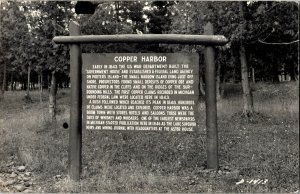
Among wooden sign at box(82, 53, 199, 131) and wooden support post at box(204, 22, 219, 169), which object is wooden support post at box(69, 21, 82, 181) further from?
Answer: wooden support post at box(204, 22, 219, 169)

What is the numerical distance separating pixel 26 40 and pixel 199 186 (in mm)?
10142

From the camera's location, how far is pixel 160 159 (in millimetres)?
8422

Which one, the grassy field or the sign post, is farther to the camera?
the sign post

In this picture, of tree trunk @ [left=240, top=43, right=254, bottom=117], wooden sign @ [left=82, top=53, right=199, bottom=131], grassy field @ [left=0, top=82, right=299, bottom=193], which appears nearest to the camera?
grassy field @ [left=0, top=82, right=299, bottom=193]

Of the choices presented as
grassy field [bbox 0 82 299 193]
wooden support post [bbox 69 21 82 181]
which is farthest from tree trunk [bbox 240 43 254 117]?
wooden support post [bbox 69 21 82 181]

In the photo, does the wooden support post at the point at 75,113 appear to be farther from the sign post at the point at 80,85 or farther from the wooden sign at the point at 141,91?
the wooden sign at the point at 141,91

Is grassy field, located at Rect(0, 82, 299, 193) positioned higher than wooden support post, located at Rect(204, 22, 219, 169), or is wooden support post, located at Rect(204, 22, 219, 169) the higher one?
wooden support post, located at Rect(204, 22, 219, 169)

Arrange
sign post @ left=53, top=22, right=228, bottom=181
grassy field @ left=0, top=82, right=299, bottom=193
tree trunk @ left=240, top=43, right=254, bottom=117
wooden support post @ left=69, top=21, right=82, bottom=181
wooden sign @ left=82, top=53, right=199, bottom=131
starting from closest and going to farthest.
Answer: grassy field @ left=0, top=82, right=299, bottom=193, wooden sign @ left=82, top=53, right=199, bottom=131, sign post @ left=53, top=22, right=228, bottom=181, wooden support post @ left=69, top=21, right=82, bottom=181, tree trunk @ left=240, top=43, right=254, bottom=117

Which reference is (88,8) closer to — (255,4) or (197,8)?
(197,8)

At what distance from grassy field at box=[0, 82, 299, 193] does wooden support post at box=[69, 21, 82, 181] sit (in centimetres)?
31

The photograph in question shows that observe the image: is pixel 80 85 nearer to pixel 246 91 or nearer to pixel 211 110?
pixel 211 110

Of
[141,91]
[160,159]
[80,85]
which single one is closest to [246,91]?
[160,159]

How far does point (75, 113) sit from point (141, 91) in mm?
1343

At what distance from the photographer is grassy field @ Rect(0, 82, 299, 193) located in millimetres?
6582
